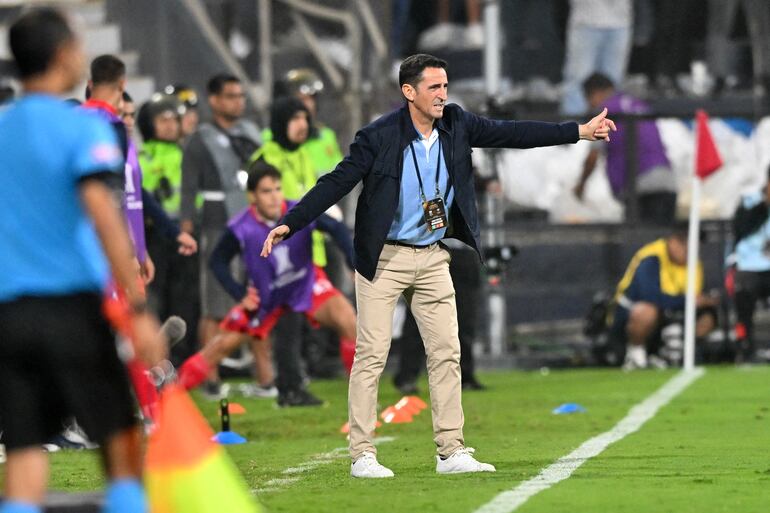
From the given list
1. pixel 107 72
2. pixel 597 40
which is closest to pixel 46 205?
pixel 107 72

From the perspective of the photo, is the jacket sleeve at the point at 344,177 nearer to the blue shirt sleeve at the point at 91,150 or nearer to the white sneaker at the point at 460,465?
the white sneaker at the point at 460,465

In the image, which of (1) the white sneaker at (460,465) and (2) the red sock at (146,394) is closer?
(1) the white sneaker at (460,465)

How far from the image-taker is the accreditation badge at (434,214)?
9.21 meters

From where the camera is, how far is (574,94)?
1983 centimetres

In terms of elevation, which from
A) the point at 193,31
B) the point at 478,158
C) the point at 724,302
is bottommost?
the point at 724,302

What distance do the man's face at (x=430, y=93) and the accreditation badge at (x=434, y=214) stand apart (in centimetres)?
41

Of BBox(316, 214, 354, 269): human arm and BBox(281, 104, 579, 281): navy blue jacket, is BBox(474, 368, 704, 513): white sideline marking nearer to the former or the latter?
BBox(281, 104, 579, 281): navy blue jacket

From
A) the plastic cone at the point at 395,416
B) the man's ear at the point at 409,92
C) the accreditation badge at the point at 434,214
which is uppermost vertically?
the man's ear at the point at 409,92

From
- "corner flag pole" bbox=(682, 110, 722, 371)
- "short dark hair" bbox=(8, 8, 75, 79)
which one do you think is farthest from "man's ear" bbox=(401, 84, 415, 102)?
"corner flag pole" bbox=(682, 110, 722, 371)

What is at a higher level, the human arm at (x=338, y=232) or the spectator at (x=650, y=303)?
the human arm at (x=338, y=232)

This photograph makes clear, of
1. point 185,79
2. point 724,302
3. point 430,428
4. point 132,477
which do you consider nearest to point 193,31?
point 185,79

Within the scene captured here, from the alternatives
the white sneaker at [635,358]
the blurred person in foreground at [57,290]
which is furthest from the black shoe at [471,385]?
the blurred person in foreground at [57,290]

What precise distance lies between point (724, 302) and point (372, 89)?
13.1 ft

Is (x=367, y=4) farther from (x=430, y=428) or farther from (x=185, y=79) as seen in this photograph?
(x=430, y=428)
